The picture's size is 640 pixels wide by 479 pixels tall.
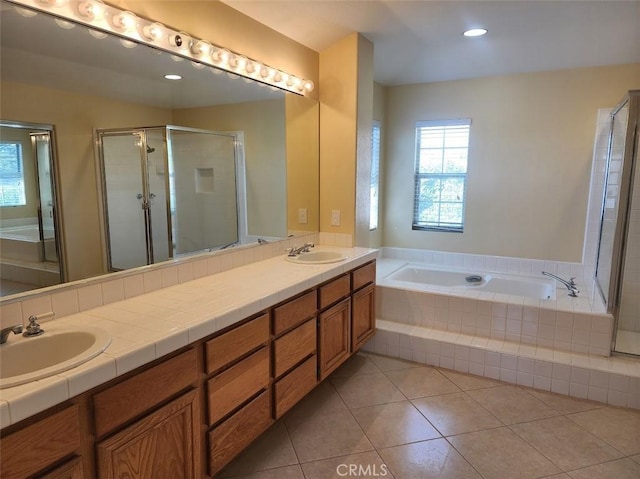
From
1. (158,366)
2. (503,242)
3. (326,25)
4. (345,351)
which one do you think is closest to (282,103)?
(326,25)

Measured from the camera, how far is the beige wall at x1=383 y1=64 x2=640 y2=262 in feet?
11.8

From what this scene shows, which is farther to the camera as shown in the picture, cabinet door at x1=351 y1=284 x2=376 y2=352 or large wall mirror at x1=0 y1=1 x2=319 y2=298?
cabinet door at x1=351 y1=284 x2=376 y2=352

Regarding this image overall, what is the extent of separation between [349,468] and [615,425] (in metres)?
1.57

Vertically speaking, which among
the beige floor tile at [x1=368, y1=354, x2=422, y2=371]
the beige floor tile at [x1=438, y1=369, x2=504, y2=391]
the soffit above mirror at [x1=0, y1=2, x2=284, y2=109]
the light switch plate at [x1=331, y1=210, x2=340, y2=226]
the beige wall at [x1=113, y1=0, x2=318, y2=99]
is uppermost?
the beige wall at [x1=113, y1=0, x2=318, y2=99]

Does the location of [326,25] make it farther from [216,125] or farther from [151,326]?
[151,326]

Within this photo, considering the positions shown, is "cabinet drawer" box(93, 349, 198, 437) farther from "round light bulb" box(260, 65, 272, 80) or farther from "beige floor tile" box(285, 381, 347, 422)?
"round light bulb" box(260, 65, 272, 80)

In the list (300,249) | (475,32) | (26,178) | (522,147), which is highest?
(475,32)

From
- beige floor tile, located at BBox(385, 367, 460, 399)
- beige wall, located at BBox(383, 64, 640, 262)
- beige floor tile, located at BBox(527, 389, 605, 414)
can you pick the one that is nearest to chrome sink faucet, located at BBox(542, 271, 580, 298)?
beige wall, located at BBox(383, 64, 640, 262)

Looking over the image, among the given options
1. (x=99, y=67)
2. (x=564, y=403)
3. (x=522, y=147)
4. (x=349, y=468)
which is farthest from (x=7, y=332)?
(x=522, y=147)

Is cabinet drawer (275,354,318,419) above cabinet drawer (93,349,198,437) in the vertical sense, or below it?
below

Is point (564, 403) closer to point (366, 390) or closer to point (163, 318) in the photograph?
point (366, 390)

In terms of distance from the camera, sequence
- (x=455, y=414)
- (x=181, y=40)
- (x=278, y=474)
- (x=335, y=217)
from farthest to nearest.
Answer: (x=335, y=217), (x=455, y=414), (x=181, y=40), (x=278, y=474)

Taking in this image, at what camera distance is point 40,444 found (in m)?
1.07

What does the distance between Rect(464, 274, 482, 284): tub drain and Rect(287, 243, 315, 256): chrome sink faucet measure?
5.70 feet
